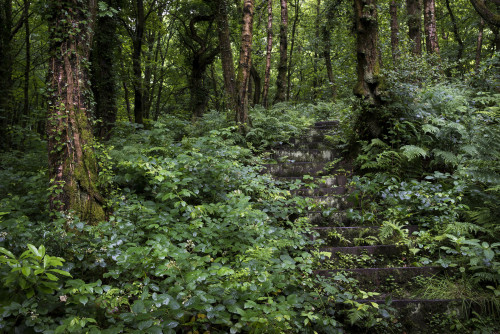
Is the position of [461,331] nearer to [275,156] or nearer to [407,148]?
[407,148]

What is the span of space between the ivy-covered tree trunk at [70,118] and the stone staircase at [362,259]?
11.1ft

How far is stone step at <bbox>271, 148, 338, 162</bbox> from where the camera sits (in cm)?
775

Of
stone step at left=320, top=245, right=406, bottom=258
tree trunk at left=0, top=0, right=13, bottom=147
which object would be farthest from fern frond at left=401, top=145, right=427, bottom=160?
tree trunk at left=0, top=0, right=13, bottom=147

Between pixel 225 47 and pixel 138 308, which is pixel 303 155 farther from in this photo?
pixel 138 308

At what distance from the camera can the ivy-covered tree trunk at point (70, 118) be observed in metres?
3.99

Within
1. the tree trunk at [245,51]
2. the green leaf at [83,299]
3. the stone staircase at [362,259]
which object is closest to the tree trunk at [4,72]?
the tree trunk at [245,51]

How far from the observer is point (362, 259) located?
4.38 m

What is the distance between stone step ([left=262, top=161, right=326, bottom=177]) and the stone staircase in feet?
0.08

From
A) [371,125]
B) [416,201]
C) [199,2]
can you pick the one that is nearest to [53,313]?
[416,201]

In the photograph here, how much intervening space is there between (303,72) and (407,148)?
2443cm

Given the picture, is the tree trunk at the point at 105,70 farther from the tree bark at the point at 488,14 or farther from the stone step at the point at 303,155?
the tree bark at the point at 488,14

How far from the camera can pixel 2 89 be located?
9.18 metres

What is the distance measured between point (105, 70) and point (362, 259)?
9.91 m

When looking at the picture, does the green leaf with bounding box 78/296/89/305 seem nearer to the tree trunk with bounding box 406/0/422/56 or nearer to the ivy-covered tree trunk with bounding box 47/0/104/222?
the ivy-covered tree trunk with bounding box 47/0/104/222
